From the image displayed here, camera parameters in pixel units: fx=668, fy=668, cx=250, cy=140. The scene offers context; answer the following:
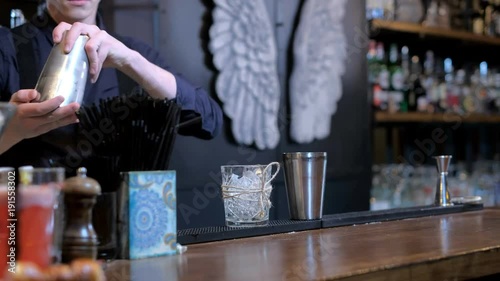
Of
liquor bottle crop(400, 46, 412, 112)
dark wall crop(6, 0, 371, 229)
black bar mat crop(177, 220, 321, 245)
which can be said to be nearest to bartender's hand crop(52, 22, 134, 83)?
black bar mat crop(177, 220, 321, 245)

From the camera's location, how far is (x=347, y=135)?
3.52m

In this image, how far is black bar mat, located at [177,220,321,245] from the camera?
4.34 ft

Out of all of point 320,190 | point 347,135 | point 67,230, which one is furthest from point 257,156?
point 67,230

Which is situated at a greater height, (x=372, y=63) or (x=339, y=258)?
(x=372, y=63)

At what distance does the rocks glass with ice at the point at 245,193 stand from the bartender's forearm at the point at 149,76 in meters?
0.48

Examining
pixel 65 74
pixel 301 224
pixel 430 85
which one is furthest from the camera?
pixel 430 85

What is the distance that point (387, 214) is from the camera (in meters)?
1.74

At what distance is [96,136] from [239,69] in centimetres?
181

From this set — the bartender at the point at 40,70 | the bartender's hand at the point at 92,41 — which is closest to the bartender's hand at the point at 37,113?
the bartender at the point at 40,70

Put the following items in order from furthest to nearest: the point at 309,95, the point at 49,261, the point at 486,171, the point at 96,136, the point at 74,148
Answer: the point at 486,171, the point at 309,95, the point at 74,148, the point at 96,136, the point at 49,261

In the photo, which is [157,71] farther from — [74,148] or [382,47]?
[382,47]

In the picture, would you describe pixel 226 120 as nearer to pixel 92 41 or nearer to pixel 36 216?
pixel 92 41

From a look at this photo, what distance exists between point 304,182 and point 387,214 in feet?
0.95

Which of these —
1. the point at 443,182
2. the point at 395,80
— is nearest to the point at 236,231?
the point at 443,182
